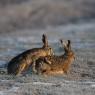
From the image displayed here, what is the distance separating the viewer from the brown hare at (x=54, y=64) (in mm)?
14613

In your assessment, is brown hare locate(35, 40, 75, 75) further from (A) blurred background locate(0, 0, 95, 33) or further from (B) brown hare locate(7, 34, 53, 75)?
(A) blurred background locate(0, 0, 95, 33)

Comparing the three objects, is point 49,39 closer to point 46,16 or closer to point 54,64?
point 54,64

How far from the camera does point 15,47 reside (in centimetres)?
2475

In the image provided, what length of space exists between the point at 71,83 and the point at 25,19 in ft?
101

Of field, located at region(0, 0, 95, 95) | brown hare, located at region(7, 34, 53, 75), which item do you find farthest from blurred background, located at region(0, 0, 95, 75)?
brown hare, located at region(7, 34, 53, 75)

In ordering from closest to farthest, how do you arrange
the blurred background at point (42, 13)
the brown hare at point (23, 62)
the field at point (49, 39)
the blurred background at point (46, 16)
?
the field at point (49, 39) → the brown hare at point (23, 62) → the blurred background at point (46, 16) → the blurred background at point (42, 13)

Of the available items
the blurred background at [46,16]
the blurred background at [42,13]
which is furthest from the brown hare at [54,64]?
the blurred background at [42,13]

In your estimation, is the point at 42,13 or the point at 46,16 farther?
the point at 42,13

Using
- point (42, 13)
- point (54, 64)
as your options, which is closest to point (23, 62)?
point (54, 64)

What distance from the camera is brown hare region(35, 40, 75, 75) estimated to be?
47.9 feet

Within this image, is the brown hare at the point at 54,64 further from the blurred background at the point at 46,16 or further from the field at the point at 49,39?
the blurred background at the point at 46,16

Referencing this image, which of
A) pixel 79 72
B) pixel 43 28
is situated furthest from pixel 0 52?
pixel 43 28

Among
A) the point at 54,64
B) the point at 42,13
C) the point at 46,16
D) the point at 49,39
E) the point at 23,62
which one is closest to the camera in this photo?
the point at 23,62

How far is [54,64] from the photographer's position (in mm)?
15023
